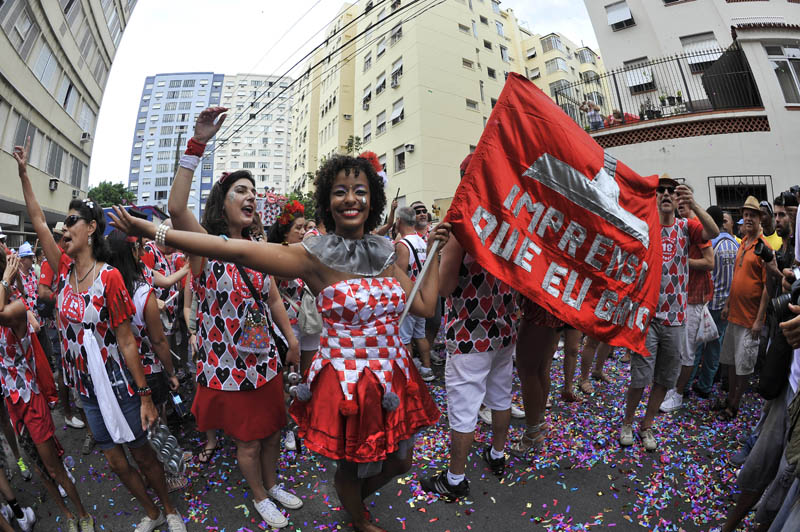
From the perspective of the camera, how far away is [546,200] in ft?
9.18

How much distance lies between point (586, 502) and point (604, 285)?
1.56 metres

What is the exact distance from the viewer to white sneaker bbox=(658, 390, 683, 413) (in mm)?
4516

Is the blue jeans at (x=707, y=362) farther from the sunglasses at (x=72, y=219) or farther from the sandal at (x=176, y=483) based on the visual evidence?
the sunglasses at (x=72, y=219)

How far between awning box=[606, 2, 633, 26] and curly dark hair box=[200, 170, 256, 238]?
19135 mm

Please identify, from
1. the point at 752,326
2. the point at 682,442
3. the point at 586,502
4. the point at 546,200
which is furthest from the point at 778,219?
the point at 586,502

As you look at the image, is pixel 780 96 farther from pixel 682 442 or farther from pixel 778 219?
pixel 682 442

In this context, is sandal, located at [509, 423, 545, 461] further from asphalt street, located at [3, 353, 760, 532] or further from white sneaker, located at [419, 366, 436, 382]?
white sneaker, located at [419, 366, 436, 382]

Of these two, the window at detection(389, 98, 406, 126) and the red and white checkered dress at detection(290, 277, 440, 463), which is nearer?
the red and white checkered dress at detection(290, 277, 440, 463)

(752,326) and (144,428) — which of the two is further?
(752,326)

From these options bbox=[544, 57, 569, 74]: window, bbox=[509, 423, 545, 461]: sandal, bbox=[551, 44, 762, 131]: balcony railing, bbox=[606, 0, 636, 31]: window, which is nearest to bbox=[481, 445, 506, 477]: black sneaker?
bbox=[509, 423, 545, 461]: sandal

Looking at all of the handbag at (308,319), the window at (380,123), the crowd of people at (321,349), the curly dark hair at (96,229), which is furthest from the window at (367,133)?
the curly dark hair at (96,229)

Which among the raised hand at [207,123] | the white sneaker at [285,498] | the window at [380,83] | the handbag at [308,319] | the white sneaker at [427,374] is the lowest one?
the white sneaker at [285,498]

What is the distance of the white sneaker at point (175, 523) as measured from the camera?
2.77m

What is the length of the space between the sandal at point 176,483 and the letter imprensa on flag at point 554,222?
2.92 m
